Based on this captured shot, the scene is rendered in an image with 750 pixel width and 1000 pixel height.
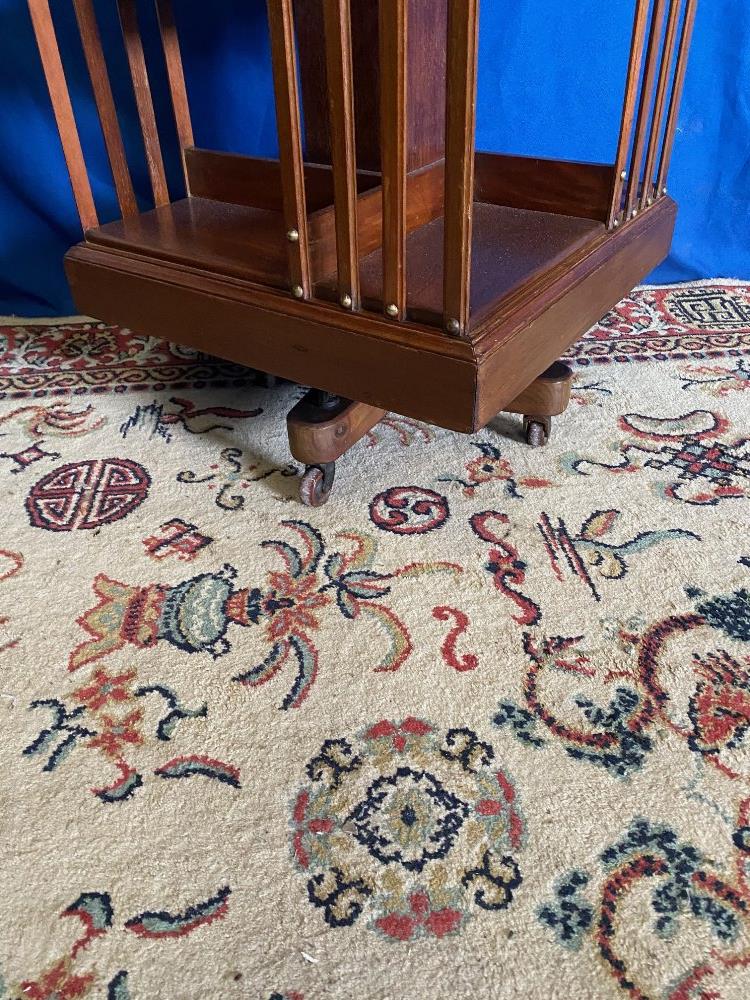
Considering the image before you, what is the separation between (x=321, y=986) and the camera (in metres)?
0.59

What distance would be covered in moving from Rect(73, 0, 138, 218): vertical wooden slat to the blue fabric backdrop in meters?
0.41

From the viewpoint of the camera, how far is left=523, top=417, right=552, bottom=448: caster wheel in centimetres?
115

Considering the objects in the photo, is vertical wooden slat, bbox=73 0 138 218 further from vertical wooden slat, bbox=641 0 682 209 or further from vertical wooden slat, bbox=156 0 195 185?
vertical wooden slat, bbox=641 0 682 209

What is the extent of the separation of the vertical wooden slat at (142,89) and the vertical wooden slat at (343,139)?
19.5 inches

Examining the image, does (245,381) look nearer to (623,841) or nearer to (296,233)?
(296,233)

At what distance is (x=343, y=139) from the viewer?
76 centimetres

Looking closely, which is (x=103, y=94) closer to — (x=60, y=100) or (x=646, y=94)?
(x=60, y=100)

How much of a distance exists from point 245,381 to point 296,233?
0.52 metres

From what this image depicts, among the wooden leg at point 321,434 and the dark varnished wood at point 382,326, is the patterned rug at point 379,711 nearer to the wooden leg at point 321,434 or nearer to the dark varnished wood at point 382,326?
the wooden leg at point 321,434

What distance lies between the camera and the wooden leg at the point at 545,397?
1.08 m

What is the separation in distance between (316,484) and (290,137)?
1.37 ft

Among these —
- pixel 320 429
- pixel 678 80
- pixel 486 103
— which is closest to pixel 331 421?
pixel 320 429

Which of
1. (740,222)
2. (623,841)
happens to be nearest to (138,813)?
(623,841)

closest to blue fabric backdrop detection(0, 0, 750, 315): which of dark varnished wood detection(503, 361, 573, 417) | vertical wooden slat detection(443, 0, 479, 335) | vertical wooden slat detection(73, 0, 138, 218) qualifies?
vertical wooden slat detection(73, 0, 138, 218)
